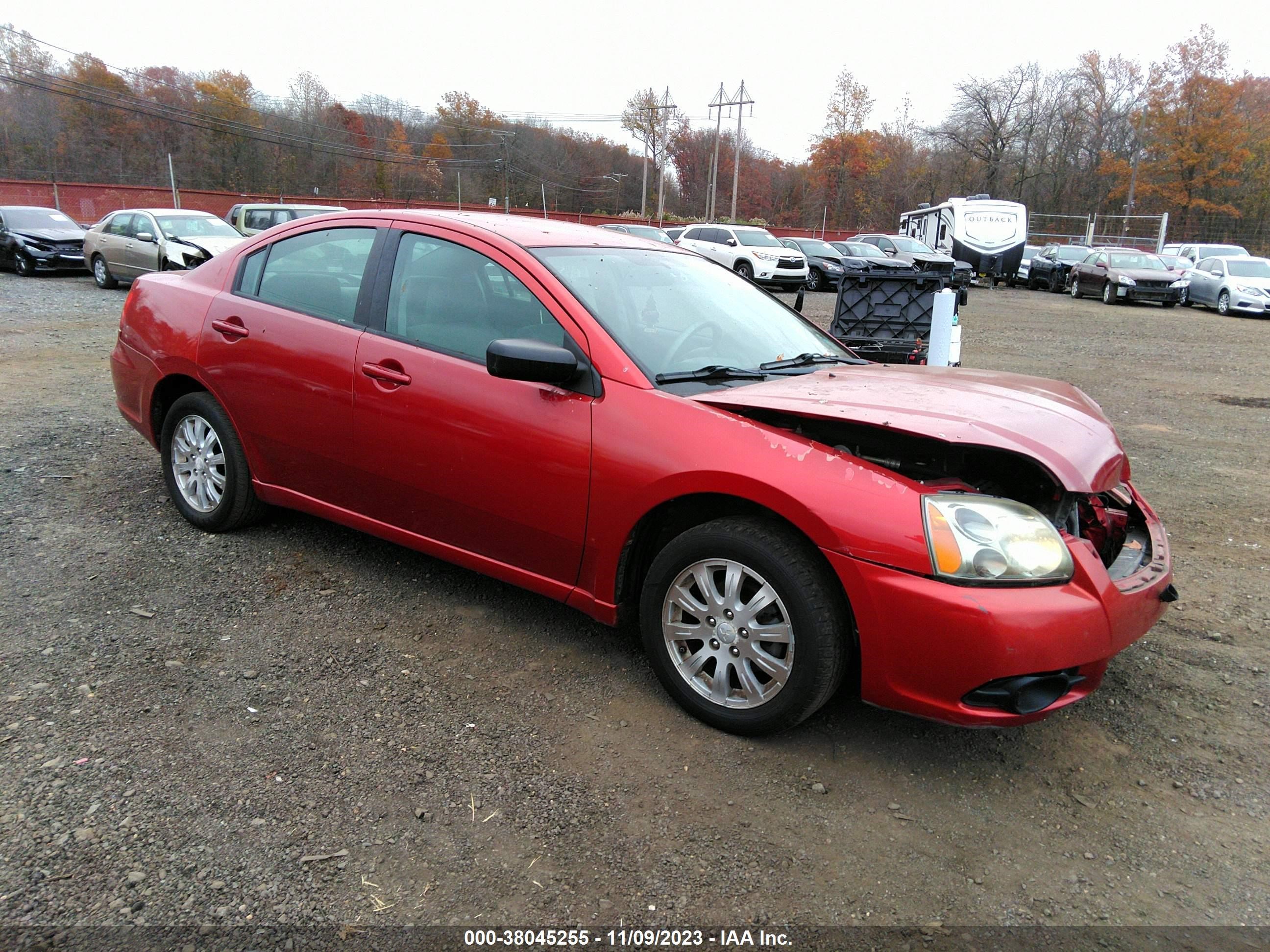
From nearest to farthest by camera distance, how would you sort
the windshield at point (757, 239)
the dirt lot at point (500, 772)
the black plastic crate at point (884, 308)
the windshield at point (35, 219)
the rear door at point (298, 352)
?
the dirt lot at point (500, 772)
the rear door at point (298, 352)
the black plastic crate at point (884, 308)
the windshield at point (35, 219)
the windshield at point (757, 239)

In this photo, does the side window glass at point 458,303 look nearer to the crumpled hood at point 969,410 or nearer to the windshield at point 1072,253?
the crumpled hood at point 969,410

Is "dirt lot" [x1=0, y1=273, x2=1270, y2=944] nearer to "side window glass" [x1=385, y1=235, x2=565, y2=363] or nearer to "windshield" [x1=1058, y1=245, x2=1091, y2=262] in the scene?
"side window glass" [x1=385, y1=235, x2=565, y2=363]

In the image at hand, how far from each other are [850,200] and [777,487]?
238ft

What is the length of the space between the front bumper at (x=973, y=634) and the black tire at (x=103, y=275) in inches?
711

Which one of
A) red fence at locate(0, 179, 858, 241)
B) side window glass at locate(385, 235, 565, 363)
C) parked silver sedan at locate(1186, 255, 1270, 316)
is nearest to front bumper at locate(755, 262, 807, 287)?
parked silver sedan at locate(1186, 255, 1270, 316)

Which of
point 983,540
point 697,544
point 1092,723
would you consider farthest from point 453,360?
point 1092,723

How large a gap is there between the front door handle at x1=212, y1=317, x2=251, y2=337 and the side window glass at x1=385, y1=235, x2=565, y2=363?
86 centimetres

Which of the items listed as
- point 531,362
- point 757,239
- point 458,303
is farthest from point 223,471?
point 757,239

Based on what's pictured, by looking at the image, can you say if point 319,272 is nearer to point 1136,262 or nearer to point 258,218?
point 258,218

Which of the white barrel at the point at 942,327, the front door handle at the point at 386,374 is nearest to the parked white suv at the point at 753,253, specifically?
the white barrel at the point at 942,327

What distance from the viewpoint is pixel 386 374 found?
11.4 feet

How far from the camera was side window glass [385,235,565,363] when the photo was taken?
3318 mm

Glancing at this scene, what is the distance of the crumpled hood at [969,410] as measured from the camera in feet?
8.63

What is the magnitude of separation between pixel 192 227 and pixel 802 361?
608 inches
